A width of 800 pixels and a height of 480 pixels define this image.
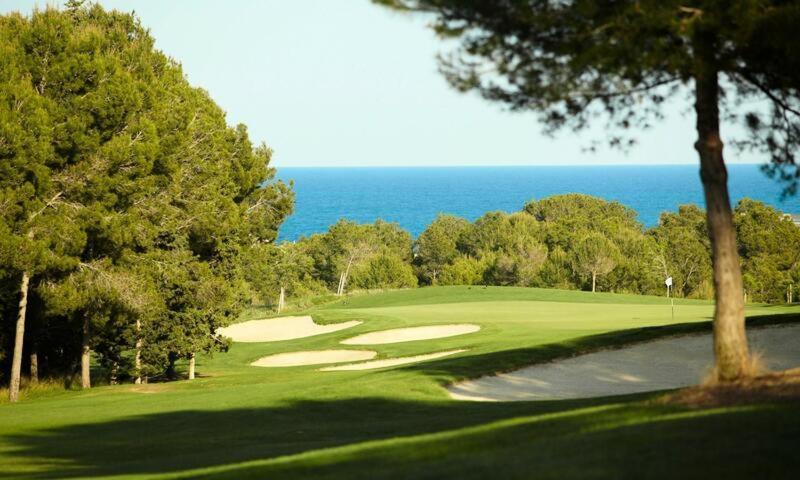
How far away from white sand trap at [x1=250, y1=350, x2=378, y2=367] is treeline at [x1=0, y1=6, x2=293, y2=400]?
2.18 m

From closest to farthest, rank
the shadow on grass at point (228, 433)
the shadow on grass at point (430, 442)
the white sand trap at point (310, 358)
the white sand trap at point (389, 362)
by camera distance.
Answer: the shadow on grass at point (430, 442), the shadow on grass at point (228, 433), the white sand trap at point (389, 362), the white sand trap at point (310, 358)

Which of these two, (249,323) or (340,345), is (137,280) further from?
(249,323)

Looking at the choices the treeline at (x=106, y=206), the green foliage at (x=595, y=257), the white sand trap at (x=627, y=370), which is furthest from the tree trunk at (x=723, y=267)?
the green foliage at (x=595, y=257)

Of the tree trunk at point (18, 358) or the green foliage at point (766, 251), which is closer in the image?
the tree trunk at point (18, 358)

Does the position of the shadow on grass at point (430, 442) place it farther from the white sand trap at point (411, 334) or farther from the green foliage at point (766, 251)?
the green foliage at point (766, 251)

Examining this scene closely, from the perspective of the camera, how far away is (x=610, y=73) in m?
10.1

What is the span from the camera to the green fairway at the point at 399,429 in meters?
7.48

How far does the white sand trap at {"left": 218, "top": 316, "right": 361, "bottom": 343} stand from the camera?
36062 mm

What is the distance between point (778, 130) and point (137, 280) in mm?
17663

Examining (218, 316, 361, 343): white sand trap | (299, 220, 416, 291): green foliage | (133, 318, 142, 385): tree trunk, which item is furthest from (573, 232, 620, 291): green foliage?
(133, 318, 142, 385): tree trunk

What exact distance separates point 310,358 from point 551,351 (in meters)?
11.8

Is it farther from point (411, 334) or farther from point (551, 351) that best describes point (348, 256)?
point (551, 351)

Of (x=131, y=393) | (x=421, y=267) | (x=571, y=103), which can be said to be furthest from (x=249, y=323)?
(x=421, y=267)

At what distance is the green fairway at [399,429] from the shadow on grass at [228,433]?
0.12ft
